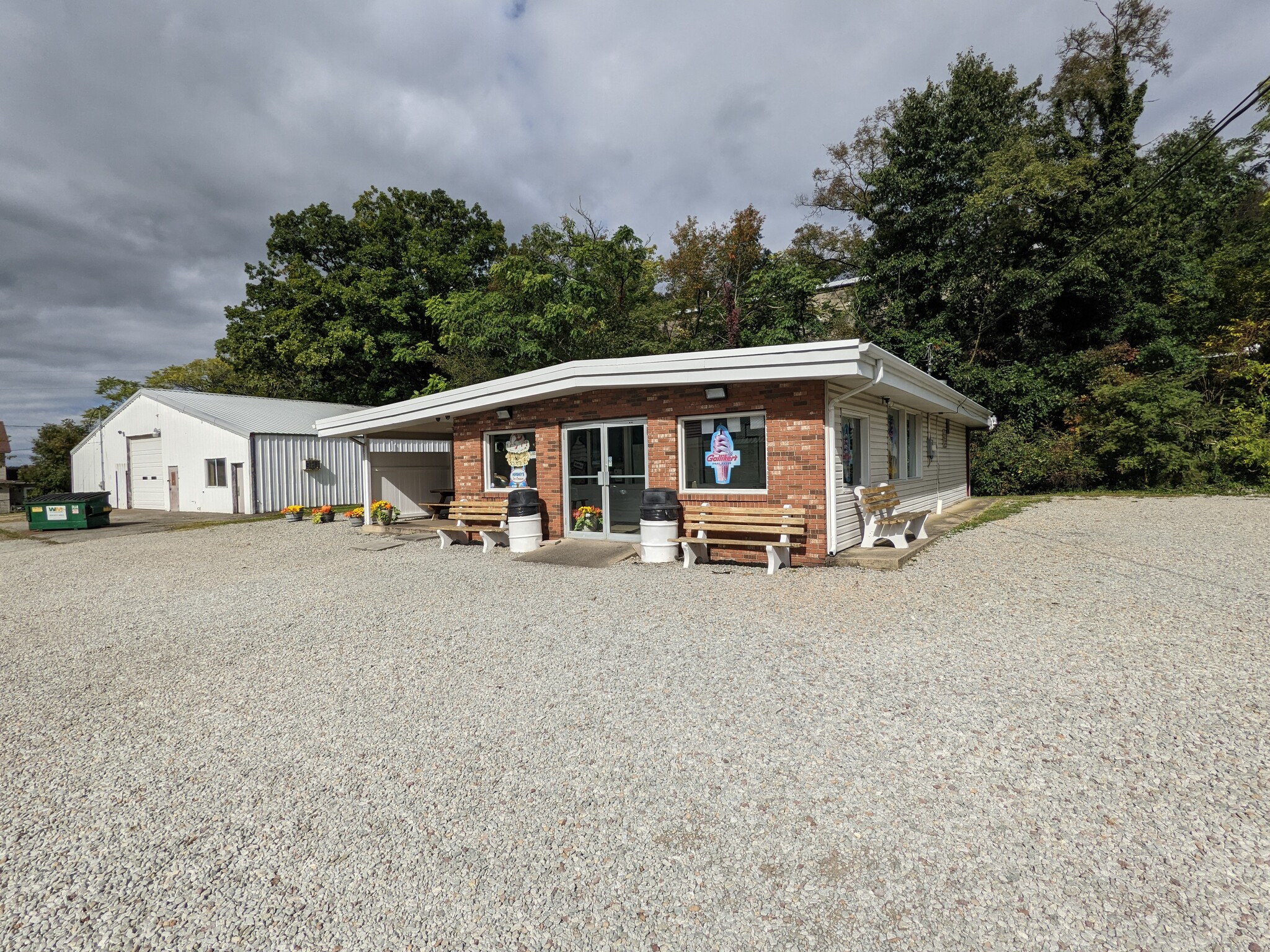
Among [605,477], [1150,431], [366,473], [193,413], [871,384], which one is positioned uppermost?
[193,413]

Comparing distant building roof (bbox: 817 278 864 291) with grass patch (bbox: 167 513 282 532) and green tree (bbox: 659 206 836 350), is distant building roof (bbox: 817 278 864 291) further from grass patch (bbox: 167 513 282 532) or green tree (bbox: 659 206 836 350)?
grass patch (bbox: 167 513 282 532)

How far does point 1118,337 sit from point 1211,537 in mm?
14657

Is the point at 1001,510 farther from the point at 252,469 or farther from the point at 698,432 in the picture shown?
the point at 252,469

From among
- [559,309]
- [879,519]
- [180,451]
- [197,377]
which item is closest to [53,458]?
[197,377]

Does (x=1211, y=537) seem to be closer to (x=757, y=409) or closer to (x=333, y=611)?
(x=757, y=409)

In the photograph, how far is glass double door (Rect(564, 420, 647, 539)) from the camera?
32.6 ft

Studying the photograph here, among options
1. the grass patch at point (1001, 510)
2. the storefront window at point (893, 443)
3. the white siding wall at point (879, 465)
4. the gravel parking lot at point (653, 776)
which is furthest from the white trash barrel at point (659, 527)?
the grass patch at point (1001, 510)

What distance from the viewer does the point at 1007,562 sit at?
8.03 m

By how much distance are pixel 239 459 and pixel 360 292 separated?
11.4 m

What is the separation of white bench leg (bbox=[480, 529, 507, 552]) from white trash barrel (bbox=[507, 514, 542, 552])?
2.80ft

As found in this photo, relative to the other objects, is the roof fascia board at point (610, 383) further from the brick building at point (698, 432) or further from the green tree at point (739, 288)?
the green tree at point (739, 288)

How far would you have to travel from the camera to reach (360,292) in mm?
27938

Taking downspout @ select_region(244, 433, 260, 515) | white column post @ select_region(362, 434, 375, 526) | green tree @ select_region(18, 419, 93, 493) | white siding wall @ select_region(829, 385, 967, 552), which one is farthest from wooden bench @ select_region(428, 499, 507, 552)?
green tree @ select_region(18, 419, 93, 493)

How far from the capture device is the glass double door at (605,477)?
992cm
